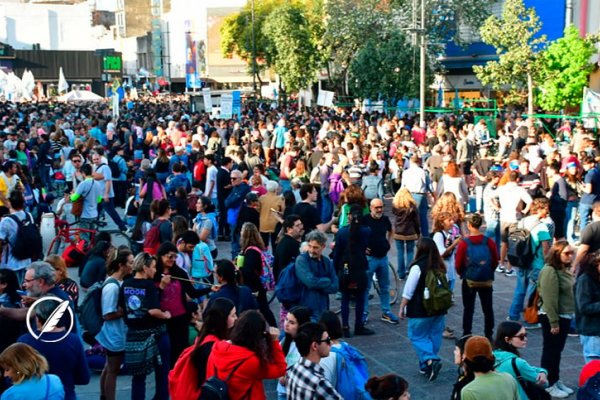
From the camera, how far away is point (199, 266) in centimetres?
915

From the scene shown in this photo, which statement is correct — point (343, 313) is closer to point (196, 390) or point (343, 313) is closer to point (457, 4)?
point (196, 390)

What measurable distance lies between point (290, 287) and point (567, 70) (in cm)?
2443

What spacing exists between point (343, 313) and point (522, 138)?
11.4 meters

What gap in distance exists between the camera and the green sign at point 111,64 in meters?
84.2

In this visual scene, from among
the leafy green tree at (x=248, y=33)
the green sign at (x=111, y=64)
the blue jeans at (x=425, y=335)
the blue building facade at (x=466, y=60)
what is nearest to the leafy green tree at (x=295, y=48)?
the blue building facade at (x=466, y=60)

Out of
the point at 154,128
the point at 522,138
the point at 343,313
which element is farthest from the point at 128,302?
the point at 154,128

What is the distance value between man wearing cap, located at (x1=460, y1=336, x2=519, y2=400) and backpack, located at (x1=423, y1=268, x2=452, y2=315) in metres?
2.72

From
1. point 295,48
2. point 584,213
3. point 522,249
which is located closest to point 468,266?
point 522,249


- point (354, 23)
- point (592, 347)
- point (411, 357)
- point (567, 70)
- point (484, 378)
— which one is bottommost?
point (411, 357)

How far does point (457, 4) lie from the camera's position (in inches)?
1535

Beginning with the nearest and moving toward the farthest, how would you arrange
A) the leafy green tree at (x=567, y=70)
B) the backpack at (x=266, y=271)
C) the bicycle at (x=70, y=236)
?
the backpack at (x=266, y=271) → the bicycle at (x=70, y=236) → the leafy green tree at (x=567, y=70)

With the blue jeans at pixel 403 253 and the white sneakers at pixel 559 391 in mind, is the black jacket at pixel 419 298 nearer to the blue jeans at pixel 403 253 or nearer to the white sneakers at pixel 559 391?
the white sneakers at pixel 559 391

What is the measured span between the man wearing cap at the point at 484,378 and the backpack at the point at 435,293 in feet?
8.92

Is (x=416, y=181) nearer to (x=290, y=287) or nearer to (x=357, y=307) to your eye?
(x=357, y=307)
